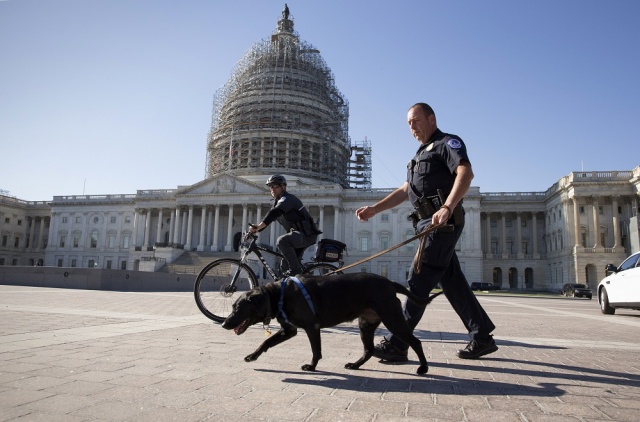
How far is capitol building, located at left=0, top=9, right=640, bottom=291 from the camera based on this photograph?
58.6 metres

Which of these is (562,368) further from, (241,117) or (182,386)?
(241,117)

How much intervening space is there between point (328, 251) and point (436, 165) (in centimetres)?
390

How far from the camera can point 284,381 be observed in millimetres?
3723

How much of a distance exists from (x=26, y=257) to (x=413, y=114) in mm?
98952

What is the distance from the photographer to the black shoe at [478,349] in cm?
503

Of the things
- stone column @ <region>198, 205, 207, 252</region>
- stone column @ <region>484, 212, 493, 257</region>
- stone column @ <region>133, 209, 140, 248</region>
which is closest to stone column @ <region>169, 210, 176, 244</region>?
stone column @ <region>198, 205, 207, 252</region>

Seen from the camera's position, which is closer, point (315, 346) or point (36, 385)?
point (36, 385)

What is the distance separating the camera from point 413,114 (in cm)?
557

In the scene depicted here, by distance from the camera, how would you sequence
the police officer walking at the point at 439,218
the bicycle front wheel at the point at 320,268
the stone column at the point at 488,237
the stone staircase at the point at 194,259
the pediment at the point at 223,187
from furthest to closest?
the stone column at the point at 488,237 < the pediment at the point at 223,187 < the stone staircase at the point at 194,259 < the bicycle front wheel at the point at 320,268 < the police officer walking at the point at 439,218

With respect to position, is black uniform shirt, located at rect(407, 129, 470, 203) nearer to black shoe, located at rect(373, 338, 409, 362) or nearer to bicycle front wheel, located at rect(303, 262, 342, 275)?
black shoe, located at rect(373, 338, 409, 362)

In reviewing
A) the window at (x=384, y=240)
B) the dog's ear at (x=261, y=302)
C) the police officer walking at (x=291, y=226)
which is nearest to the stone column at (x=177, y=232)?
the window at (x=384, y=240)

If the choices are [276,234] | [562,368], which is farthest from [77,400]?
[276,234]

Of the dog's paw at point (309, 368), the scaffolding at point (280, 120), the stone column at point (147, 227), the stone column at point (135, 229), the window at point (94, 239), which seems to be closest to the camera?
the dog's paw at point (309, 368)

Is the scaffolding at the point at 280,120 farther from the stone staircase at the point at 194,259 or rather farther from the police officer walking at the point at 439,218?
the police officer walking at the point at 439,218
